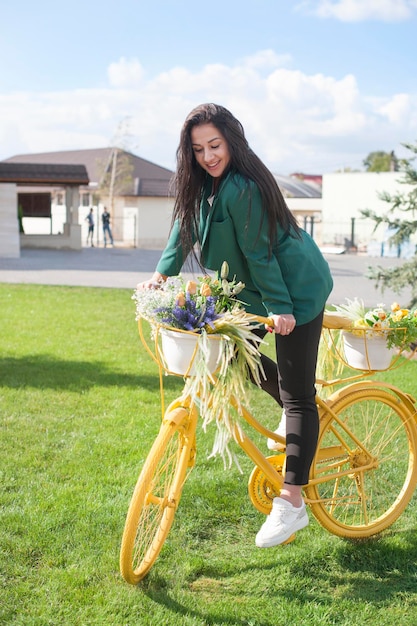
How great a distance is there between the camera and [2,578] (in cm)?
306

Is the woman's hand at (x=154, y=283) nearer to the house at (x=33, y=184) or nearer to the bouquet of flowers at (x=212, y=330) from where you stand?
the bouquet of flowers at (x=212, y=330)

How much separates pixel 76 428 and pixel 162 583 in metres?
2.27

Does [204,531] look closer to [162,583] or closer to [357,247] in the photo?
[162,583]

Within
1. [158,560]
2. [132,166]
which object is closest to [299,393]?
[158,560]

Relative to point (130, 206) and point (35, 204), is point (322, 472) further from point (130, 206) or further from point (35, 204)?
point (130, 206)

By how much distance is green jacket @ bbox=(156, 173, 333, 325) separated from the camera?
2.85 m

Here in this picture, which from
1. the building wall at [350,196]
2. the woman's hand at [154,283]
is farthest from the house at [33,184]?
the woman's hand at [154,283]

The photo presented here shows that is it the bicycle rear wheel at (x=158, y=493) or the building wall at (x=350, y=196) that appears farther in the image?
the building wall at (x=350, y=196)

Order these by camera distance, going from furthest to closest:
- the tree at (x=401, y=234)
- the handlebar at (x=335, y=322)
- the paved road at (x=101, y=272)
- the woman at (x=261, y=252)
A: the paved road at (x=101, y=272) → the tree at (x=401, y=234) → the handlebar at (x=335, y=322) → the woman at (x=261, y=252)

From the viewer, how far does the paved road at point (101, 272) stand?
50.1 feet

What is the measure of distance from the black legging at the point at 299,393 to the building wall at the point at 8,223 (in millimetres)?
21062

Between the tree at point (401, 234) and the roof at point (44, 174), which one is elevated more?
the roof at point (44, 174)

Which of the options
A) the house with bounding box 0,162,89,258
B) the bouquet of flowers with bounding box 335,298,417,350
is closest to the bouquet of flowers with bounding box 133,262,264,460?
the bouquet of flowers with bounding box 335,298,417,350

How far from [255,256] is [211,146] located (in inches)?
18.5
